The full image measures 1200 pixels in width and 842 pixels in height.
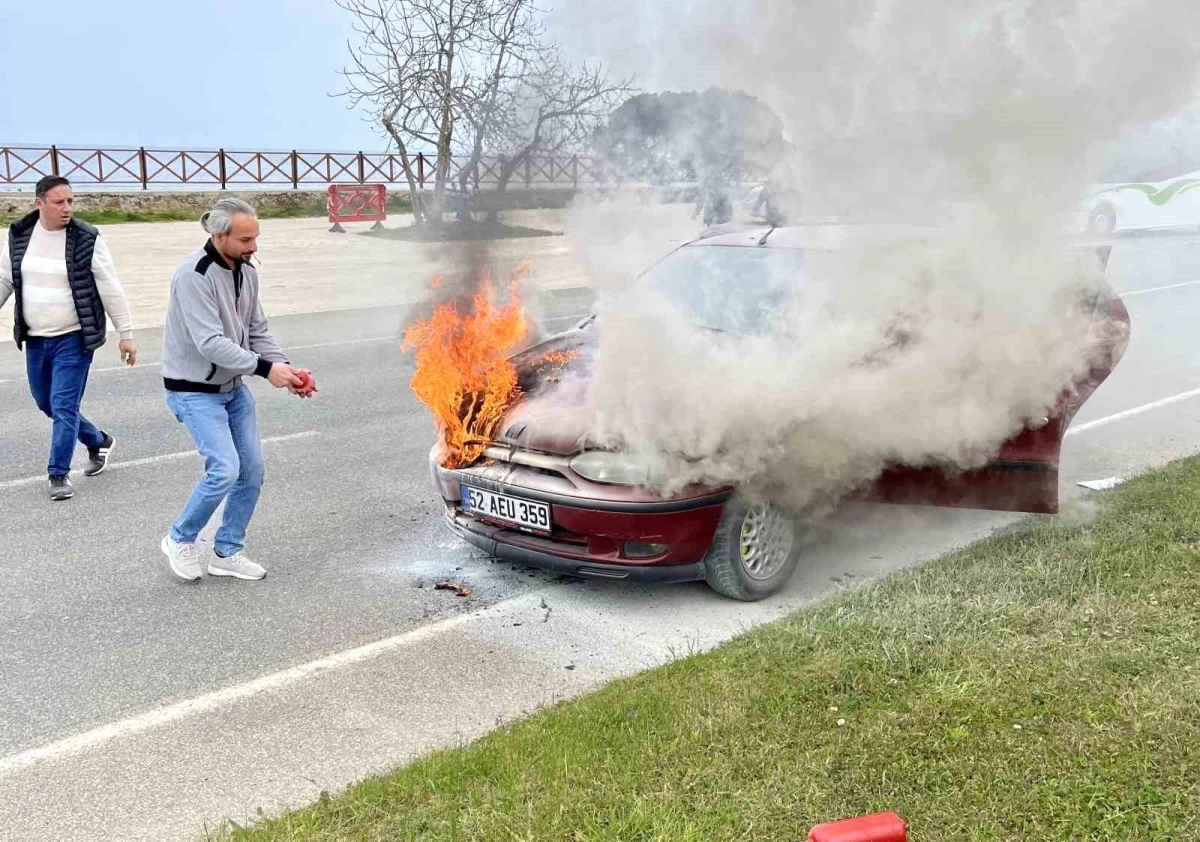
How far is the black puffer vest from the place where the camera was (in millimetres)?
6465

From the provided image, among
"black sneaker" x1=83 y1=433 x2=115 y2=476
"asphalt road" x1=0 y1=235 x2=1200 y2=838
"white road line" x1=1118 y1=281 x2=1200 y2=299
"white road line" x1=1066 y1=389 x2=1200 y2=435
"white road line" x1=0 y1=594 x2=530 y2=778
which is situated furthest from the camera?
"white road line" x1=1118 y1=281 x2=1200 y2=299

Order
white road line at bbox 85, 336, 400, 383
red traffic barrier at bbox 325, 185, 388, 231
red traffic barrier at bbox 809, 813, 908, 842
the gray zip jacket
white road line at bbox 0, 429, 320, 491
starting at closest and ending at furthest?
red traffic barrier at bbox 809, 813, 908, 842 < the gray zip jacket < white road line at bbox 0, 429, 320, 491 < white road line at bbox 85, 336, 400, 383 < red traffic barrier at bbox 325, 185, 388, 231

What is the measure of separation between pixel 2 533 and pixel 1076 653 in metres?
5.36

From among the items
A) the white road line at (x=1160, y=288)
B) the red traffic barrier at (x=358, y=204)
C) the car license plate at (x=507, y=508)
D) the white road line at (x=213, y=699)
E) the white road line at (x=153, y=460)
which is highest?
the red traffic barrier at (x=358, y=204)

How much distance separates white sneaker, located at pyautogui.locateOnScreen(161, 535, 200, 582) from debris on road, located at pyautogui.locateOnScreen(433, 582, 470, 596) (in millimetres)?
1170

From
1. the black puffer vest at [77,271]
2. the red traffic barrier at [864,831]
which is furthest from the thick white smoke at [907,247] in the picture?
the black puffer vest at [77,271]

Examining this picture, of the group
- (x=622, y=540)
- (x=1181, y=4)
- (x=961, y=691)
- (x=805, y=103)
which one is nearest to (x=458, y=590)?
(x=622, y=540)

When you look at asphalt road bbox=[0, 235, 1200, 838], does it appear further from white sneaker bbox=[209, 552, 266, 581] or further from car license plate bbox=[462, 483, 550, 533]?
car license plate bbox=[462, 483, 550, 533]

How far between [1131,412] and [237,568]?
6.97 m

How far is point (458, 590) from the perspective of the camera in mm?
5055

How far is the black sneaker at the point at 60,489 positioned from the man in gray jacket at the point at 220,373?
1610mm

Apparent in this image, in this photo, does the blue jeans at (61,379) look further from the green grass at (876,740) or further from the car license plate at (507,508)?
the green grass at (876,740)

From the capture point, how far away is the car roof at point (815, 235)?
4918mm

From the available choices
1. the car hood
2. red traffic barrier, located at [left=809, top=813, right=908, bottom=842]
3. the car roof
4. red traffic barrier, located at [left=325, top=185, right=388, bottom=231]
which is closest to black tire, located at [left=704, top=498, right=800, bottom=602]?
the car hood
